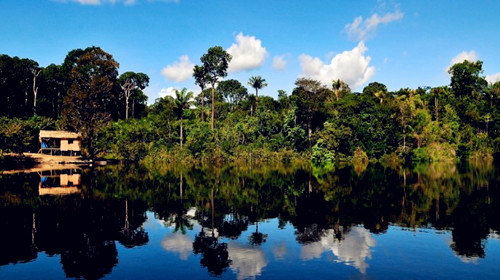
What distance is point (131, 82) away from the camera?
254ft

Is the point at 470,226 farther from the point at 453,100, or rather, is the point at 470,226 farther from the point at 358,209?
the point at 453,100

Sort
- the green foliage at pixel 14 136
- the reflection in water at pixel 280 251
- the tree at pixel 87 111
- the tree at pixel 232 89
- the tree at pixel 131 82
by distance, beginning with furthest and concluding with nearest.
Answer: the tree at pixel 232 89 → the tree at pixel 131 82 → the tree at pixel 87 111 → the green foliage at pixel 14 136 → the reflection in water at pixel 280 251

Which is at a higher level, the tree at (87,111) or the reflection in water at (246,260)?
the tree at (87,111)

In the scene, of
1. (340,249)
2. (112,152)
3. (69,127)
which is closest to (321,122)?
(112,152)

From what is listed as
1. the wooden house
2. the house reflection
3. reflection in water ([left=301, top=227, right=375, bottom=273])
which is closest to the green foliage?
the wooden house

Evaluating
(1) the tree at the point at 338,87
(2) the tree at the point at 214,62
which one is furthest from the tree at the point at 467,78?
(2) the tree at the point at 214,62

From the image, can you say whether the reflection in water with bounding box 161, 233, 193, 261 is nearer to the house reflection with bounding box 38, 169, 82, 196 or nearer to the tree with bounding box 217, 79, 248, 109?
the house reflection with bounding box 38, 169, 82, 196

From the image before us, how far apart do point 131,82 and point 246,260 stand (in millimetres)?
74571

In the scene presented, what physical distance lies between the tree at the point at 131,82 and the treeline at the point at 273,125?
9.93 meters

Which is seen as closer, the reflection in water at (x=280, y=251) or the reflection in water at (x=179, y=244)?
the reflection in water at (x=280, y=251)

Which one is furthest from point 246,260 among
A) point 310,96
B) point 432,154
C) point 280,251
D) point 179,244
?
point 432,154

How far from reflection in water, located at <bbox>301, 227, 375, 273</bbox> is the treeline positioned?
3764 centimetres

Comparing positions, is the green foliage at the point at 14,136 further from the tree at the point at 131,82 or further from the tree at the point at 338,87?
the tree at the point at 338,87

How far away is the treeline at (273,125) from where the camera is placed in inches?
1987
